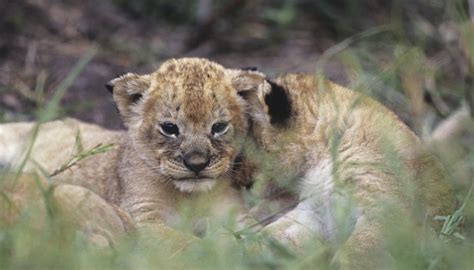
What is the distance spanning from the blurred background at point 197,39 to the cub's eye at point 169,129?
8.26 feet

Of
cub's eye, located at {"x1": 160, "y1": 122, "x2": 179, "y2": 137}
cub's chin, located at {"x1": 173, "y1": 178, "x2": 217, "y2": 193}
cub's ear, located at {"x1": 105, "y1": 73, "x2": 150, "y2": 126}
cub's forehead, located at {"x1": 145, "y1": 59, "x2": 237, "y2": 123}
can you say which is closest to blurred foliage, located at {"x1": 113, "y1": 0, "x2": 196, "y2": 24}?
cub's ear, located at {"x1": 105, "y1": 73, "x2": 150, "y2": 126}

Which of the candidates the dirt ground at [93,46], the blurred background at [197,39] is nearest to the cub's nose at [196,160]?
the blurred background at [197,39]

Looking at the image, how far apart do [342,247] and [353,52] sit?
3133 millimetres

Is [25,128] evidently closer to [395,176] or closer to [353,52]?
[353,52]

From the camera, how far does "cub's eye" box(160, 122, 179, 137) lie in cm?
568

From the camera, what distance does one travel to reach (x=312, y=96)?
5758 mm

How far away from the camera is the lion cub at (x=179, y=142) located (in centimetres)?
563

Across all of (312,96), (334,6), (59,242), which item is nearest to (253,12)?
(334,6)

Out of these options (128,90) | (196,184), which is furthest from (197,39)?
(196,184)

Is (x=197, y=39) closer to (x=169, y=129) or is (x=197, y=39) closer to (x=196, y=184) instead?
(x=169, y=129)

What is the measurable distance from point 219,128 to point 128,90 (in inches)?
21.8

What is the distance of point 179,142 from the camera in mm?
5637

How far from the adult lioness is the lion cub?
6.6 inches

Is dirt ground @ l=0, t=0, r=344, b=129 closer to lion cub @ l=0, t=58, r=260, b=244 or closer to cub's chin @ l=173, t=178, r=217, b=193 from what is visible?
lion cub @ l=0, t=58, r=260, b=244
